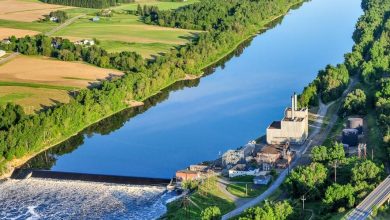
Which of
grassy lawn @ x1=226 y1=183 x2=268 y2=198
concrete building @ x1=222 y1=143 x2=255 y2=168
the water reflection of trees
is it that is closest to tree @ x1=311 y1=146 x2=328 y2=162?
grassy lawn @ x1=226 y1=183 x2=268 y2=198

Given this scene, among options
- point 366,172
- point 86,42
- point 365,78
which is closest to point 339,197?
→ point 366,172

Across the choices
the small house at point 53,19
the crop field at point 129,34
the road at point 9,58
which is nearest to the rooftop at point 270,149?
the crop field at point 129,34

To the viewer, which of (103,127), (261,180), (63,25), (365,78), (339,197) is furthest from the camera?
(63,25)

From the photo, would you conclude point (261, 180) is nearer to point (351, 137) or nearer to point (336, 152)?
point (336, 152)

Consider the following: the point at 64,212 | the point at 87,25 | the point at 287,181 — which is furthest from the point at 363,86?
the point at 87,25

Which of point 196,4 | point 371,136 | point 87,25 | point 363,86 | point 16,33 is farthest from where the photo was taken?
point 196,4

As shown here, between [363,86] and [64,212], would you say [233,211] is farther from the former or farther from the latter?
[363,86]

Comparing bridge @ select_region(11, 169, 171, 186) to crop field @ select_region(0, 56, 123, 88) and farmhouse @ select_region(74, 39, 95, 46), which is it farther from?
farmhouse @ select_region(74, 39, 95, 46)
